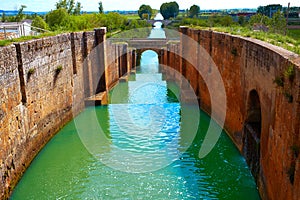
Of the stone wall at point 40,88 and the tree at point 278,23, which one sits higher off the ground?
the tree at point 278,23

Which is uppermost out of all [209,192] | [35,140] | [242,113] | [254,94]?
[254,94]

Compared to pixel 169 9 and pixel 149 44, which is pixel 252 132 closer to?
pixel 149 44

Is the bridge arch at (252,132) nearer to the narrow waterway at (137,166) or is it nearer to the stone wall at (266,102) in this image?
the stone wall at (266,102)

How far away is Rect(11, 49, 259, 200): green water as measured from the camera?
806 cm

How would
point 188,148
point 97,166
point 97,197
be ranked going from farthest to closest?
point 188,148 < point 97,166 < point 97,197

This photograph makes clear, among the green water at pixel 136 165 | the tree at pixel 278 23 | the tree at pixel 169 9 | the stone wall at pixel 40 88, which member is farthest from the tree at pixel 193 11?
the green water at pixel 136 165

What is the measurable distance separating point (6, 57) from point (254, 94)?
653cm

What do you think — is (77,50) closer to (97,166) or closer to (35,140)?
(35,140)

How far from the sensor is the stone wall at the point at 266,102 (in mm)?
5732

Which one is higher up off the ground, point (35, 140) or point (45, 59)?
point (45, 59)

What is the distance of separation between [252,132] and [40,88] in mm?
6602

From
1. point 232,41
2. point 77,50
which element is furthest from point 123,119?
point 232,41

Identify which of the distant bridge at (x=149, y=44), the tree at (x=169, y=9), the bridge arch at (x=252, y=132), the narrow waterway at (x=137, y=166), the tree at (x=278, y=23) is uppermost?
the tree at (x=169, y=9)

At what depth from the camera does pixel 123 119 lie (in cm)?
1367
